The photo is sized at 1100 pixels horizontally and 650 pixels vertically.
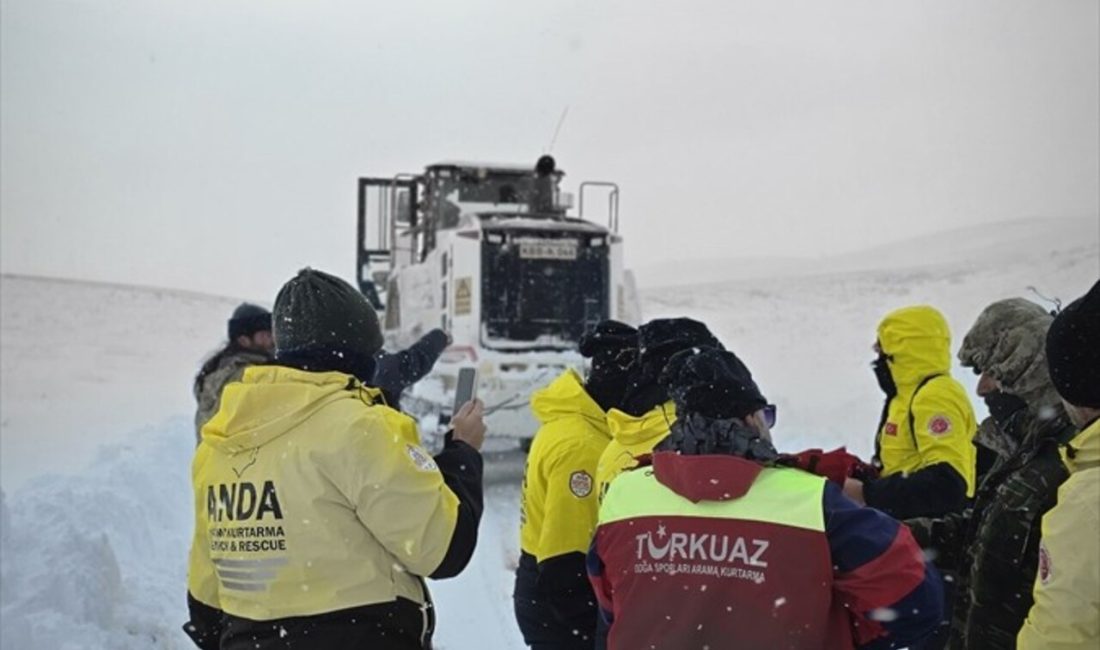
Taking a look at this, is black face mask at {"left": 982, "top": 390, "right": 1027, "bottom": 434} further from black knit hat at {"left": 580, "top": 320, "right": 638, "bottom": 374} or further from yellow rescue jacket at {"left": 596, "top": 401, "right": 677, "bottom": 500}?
black knit hat at {"left": 580, "top": 320, "right": 638, "bottom": 374}

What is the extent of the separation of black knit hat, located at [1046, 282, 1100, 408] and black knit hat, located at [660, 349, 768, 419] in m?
0.63

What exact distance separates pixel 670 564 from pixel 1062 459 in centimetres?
98

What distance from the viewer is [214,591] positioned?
2.77 metres

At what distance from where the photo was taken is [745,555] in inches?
83.4

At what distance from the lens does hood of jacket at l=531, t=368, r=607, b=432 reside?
3.56 meters

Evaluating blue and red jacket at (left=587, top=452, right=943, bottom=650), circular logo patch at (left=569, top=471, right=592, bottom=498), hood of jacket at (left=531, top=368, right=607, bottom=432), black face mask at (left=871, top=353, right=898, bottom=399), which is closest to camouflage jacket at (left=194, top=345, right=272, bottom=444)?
hood of jacket at (left=531, top=368, right=607, bottom=432)

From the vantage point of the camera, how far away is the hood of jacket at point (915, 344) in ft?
13.6

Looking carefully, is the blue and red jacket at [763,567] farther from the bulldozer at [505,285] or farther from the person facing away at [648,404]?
the bulldozer at [505,285]

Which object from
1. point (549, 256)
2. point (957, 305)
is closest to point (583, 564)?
point (549, 256)

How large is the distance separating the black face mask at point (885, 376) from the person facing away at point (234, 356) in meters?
2.85

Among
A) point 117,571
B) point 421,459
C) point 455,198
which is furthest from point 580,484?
point 455,198

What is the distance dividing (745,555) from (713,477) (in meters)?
0.18

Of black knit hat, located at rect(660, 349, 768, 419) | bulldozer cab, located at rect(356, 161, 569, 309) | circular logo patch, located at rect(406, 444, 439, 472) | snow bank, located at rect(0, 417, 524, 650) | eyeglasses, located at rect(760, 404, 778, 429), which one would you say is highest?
bulldozer cab, located at rect(356, 161, 569, 309)

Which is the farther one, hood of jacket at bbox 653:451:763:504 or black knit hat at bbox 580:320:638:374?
black knit hat at bbox 580:320:638:374
